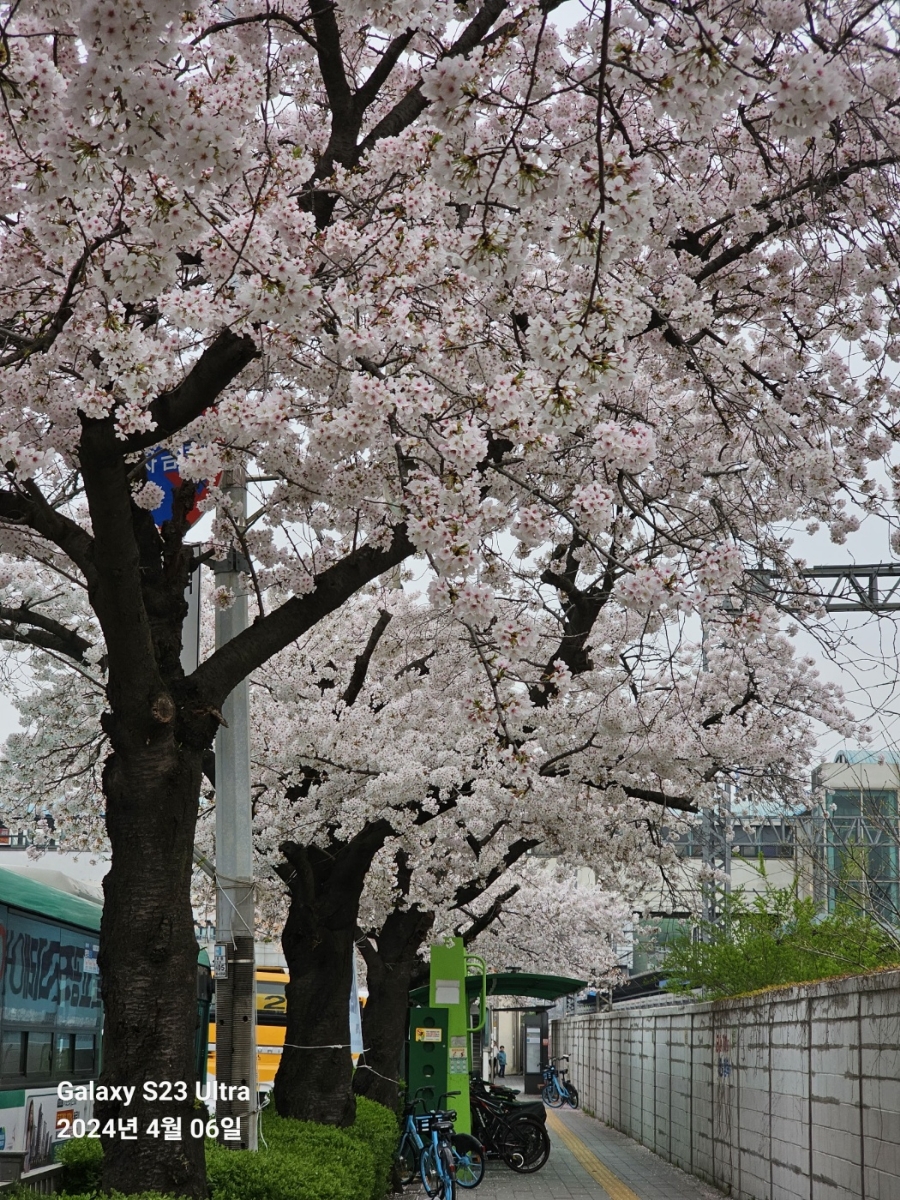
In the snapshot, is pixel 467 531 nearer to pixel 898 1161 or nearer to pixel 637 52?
pixel 637 52

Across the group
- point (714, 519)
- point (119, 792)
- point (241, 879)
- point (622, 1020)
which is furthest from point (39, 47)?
point (622, 1020)

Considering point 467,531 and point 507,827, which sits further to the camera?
point 507,827

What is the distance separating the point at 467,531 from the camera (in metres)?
6.48

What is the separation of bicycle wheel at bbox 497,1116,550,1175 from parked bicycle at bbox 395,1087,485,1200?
9.55 feet

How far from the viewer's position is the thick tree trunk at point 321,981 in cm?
1309

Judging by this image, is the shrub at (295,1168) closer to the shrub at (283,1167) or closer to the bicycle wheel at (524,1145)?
the shrub at (283,1167)

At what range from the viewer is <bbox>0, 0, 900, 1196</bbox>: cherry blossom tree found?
4.72m

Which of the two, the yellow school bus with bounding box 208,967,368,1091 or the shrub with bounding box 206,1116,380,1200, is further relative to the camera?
the yellow school bus with bounding box 208,967,368,1091

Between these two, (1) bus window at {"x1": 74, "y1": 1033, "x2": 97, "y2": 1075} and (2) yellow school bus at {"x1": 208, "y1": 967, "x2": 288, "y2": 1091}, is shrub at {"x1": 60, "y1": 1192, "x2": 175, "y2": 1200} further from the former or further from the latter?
(2) yellow school bus at {"x1": 208, "y1": 967, "x2": 288, "y2": 1091}

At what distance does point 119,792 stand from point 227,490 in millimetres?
2958

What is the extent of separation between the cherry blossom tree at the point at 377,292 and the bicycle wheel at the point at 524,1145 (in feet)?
42.3

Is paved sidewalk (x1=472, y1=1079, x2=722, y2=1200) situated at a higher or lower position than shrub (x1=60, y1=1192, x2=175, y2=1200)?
lower

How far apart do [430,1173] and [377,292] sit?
34.9 ft

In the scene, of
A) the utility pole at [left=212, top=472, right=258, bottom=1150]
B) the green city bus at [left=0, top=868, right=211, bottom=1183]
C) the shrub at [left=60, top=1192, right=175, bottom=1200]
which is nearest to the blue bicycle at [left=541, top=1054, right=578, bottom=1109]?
the green city bus at [left=0, top=868, right=211, bottom=1183]
